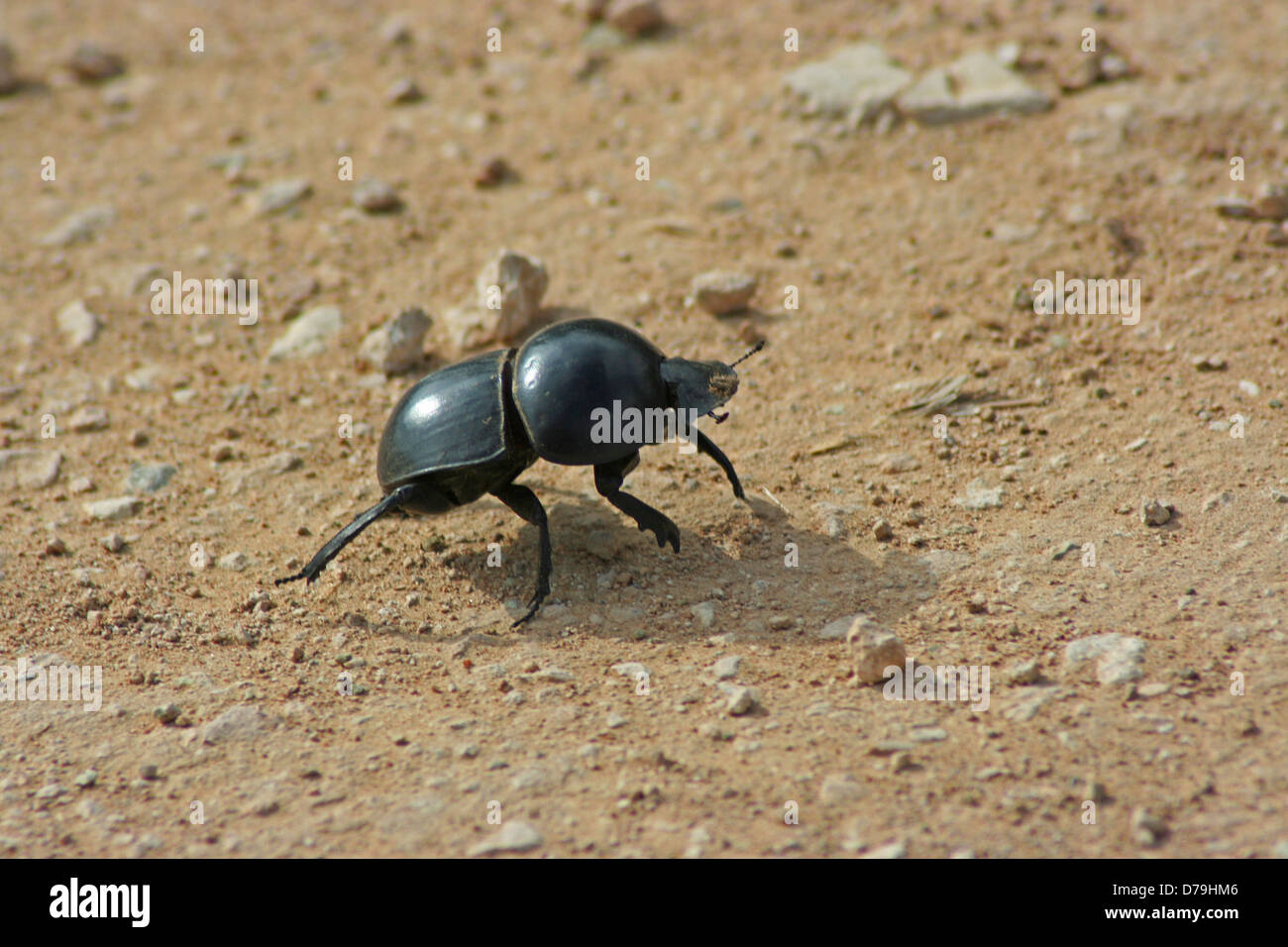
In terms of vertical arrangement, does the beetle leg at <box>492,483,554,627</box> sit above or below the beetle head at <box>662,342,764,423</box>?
below

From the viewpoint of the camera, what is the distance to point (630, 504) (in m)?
4.66

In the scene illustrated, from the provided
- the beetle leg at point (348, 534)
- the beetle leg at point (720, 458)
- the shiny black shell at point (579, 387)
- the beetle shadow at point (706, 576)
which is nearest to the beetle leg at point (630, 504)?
the shiny black shell at point (579, 387)

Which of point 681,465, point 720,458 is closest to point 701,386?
point 720,458

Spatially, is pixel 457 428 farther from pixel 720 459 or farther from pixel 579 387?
pixel 720 459

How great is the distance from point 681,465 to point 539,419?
1185mm

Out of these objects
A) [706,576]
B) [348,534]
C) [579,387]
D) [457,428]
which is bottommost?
[706,576]

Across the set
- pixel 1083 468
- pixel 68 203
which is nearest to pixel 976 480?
pixel 1083 468

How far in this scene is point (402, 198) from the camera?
7629 millimetres

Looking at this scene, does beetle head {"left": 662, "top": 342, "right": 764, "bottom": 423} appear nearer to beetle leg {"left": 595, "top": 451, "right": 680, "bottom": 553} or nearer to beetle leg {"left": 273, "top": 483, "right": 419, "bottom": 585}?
beetle leg {"left": 595, "top": 451, "right": 680, "bottom": 553}

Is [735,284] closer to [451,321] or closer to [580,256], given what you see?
[580,256]

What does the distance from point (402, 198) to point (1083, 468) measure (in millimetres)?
4888

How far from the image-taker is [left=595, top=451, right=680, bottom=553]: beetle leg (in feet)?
15.3

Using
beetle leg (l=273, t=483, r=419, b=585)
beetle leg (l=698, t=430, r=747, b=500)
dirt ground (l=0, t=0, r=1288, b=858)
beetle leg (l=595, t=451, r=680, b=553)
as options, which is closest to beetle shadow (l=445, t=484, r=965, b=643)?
dirt ground (l=0, t=0, r=1288, b=858)

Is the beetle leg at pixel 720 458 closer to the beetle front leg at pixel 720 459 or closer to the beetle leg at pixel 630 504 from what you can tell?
the beetle front leg at pixel 720 459
